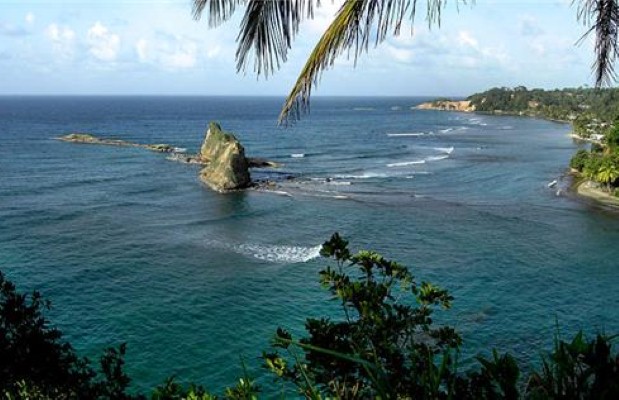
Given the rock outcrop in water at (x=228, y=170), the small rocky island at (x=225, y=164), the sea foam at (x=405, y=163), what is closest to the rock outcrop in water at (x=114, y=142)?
the small rocky island at (x=225, y=164)

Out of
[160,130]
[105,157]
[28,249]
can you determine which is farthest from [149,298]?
[160,130]

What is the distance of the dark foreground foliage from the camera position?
2.09 meters

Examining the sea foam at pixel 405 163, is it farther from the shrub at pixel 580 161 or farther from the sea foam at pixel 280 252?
the sea foam at pixel 280 252

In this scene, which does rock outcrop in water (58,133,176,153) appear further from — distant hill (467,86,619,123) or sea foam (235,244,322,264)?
distant hill (467,86,619,123)

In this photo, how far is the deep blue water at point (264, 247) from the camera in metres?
23.9

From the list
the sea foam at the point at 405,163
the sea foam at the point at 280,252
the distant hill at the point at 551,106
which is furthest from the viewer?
the distant hill at the point at 551,106

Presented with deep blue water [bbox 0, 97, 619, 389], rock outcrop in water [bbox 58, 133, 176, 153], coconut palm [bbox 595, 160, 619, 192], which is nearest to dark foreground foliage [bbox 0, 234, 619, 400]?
deep blue water [bbox 0, 97, 619, 389]

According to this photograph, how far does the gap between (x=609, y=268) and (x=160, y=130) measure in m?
97.3

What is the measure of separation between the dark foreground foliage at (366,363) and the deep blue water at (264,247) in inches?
336

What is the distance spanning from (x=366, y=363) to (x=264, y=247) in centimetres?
3398

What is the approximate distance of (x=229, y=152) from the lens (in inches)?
2200

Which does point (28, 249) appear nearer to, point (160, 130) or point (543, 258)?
point (543, 258)

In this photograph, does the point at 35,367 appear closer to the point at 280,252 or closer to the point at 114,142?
the point at 280,252

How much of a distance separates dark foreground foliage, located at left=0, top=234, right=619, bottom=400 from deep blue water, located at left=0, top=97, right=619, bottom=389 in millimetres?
8546
